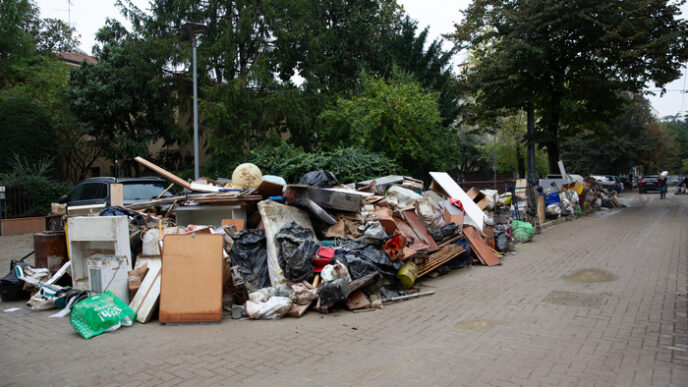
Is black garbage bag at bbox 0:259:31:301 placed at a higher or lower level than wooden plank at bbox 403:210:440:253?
lower

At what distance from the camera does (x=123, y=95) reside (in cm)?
1838

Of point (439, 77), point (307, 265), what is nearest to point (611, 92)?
point (439, 77)

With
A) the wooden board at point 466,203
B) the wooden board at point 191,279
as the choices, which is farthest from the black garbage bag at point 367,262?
the wooden board at point 466,203

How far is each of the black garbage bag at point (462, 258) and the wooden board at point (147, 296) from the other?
17.1 feet

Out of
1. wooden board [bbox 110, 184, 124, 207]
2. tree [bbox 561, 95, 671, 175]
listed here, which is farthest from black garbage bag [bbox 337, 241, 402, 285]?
tree [bbox 561, 95, 671, 175]

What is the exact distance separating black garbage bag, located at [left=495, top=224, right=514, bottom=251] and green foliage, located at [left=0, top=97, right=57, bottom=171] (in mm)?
19590

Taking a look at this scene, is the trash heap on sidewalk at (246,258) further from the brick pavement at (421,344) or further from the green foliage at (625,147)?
the green foliage at (625,147)

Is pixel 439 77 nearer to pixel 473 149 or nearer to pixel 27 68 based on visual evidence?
pixel 473 149

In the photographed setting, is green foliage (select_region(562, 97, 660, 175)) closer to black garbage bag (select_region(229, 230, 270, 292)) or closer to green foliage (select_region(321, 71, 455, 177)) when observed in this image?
green foliage (select_region(321, 71, 455, 177))

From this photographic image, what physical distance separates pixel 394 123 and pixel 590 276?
9.05 m

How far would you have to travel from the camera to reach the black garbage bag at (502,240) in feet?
32.4

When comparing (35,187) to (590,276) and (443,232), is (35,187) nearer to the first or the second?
(443,232)

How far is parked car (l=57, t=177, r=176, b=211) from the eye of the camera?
9.84m

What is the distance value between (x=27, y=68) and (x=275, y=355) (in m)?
24.0
